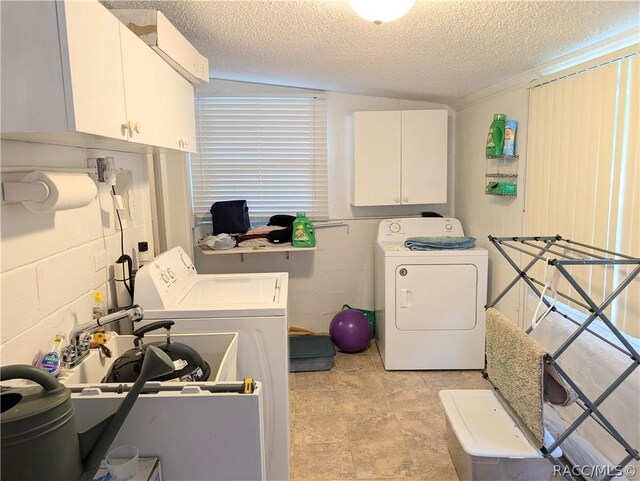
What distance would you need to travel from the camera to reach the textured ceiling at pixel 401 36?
71.2 inches

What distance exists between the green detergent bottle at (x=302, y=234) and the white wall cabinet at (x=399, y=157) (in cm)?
45

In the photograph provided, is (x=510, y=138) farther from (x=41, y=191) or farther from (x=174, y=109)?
(x=41, y=191)

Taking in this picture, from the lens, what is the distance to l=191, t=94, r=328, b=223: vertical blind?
12.5 feet

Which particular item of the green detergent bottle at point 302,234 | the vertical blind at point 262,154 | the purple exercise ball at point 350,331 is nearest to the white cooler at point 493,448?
the purple exercise ball at point 350,331

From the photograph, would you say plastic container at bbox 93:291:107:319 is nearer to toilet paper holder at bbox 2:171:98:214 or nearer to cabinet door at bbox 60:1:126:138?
toilet paper holder at bbox 2:171:98:214

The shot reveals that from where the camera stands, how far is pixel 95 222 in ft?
6.83

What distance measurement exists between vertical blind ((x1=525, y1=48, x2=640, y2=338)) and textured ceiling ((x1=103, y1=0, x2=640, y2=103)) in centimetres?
21

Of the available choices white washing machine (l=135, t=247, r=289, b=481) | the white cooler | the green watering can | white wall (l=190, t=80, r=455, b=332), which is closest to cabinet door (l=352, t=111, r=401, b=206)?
white wall (l=190, t=80, r=455, b=332)

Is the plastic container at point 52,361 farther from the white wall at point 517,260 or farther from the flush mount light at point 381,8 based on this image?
the white wall at point 517,260

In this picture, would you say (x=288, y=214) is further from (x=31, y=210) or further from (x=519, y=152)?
(x=31, y=210)

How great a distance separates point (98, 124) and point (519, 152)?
8.14 ft

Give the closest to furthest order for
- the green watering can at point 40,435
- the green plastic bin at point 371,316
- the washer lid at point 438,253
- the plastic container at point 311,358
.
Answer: the green watering can at point 40,435 < the washer lid at point 438,253 < the plastic container at point 311,358 < the green plastic bin at point 371,316

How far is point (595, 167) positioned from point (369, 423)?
184 centimetres

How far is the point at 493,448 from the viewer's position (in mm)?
1959
